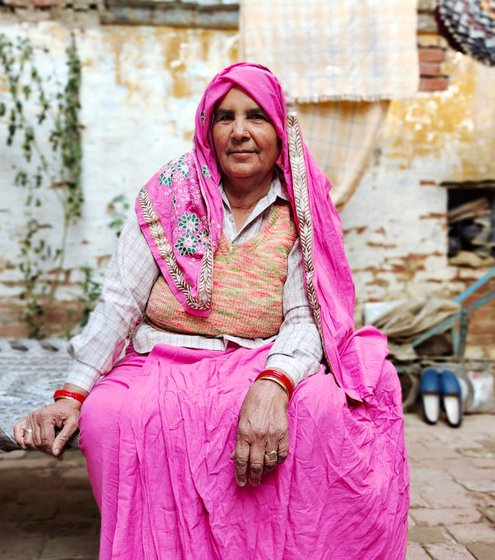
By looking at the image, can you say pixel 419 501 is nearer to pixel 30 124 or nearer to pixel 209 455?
pixel 209 455

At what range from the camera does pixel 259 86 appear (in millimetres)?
2121

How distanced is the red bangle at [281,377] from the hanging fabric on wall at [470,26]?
4.13 metres

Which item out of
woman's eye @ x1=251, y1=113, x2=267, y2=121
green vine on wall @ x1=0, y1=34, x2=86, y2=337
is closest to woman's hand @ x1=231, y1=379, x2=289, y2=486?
woman's eye @ x1=251, y1=113, x2=267, y2=121

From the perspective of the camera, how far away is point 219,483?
1.74 m

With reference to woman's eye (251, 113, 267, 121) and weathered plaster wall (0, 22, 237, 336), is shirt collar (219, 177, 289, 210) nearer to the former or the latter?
woman's eye (251, 113, 267, 121)

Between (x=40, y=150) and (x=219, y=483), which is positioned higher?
(x=40, y=150)

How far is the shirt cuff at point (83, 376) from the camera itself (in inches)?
79.3

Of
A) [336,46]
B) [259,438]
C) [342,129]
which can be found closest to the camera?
[259,438]

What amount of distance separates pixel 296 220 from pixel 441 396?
2.79 metres

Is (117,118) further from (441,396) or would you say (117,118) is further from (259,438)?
(259,438)

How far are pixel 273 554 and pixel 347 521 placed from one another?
230 millimetres

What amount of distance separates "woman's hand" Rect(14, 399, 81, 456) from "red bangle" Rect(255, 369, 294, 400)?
0.58 meters

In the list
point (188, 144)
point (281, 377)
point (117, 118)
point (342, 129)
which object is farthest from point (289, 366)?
point (117, 118)

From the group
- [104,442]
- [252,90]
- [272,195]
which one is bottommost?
[104,442]
